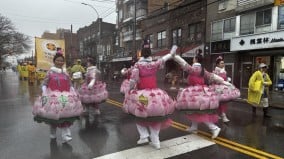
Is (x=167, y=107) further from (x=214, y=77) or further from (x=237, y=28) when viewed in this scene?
(x=237, y=28)

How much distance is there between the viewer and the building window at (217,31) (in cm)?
2289

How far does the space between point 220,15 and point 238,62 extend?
4.30m

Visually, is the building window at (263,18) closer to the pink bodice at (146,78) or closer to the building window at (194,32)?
the building window at (194,32)

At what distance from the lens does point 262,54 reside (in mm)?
19359

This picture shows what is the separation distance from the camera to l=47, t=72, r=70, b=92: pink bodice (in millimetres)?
5752

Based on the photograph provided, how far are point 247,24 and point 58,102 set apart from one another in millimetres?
18380

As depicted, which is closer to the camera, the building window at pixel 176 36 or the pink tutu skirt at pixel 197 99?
the pink tutu skirt at pixel 197 99

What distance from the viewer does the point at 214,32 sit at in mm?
23688

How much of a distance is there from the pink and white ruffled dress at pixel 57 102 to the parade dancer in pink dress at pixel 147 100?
1088mm

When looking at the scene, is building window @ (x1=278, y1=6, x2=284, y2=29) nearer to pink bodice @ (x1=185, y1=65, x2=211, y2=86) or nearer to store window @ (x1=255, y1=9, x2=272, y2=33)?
store window @ (x1=255, y1=9, x2=272, y2=33)

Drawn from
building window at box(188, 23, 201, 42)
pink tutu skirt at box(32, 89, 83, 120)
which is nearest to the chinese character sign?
pink tutu skirt at box(32, 89, 83, 120)

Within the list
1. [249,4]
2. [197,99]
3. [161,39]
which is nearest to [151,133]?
[197,99]

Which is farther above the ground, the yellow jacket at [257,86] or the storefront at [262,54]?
the storefront at [262,54]

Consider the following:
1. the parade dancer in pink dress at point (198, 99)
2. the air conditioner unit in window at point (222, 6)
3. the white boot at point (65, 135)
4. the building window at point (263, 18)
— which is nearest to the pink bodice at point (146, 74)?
the parade dancer in pink dress at point (198, 99)
